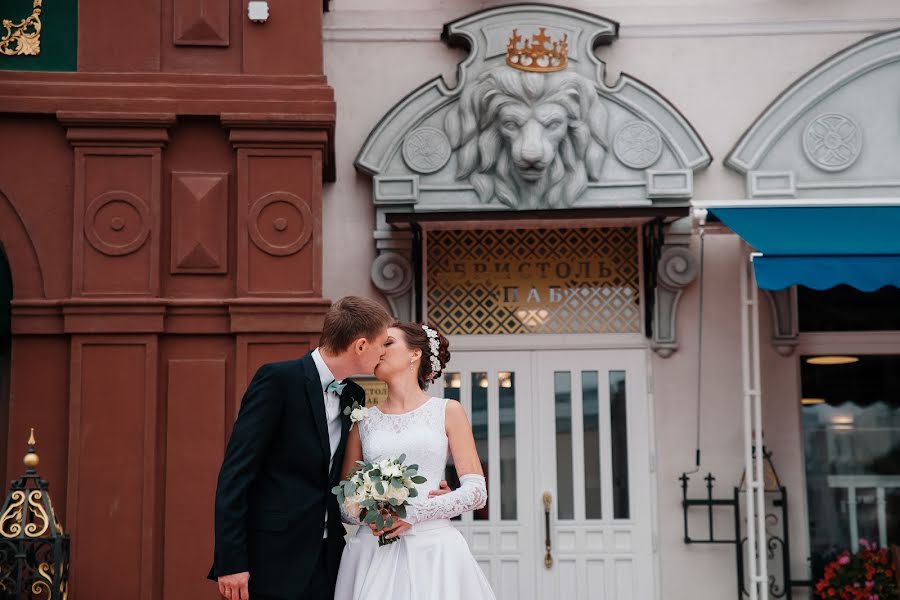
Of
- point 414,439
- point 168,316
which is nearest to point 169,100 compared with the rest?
point 168,316

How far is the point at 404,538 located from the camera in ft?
17.1

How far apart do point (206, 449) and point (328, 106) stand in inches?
94.7

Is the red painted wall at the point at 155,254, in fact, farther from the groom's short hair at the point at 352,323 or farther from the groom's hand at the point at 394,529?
the groom's hand at the point at 394,529

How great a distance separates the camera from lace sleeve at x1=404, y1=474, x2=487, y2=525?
16.7 feet

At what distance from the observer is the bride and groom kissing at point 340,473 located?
4.83 metres

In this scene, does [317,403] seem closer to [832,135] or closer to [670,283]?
[670,283]

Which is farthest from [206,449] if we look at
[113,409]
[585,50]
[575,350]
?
[585,50]

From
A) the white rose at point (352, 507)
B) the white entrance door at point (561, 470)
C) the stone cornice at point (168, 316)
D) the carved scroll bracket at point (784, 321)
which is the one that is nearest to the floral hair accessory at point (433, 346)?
the white rose at point (352, 507)

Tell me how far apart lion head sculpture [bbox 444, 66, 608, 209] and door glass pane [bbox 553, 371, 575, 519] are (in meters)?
1.50

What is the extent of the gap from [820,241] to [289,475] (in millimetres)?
4735

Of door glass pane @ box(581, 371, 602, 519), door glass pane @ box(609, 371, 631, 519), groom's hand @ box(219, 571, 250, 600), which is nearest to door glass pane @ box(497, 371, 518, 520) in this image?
door glass pane @ box(581, 371, 602, 519)

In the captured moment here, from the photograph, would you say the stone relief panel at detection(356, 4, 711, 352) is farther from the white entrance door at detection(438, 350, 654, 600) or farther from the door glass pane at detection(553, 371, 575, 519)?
the door glass pane at detection(553, 371, 575, 519)

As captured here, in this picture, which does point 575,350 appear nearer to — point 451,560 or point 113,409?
point 113,409

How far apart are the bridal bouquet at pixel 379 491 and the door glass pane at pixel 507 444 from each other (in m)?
4.52
